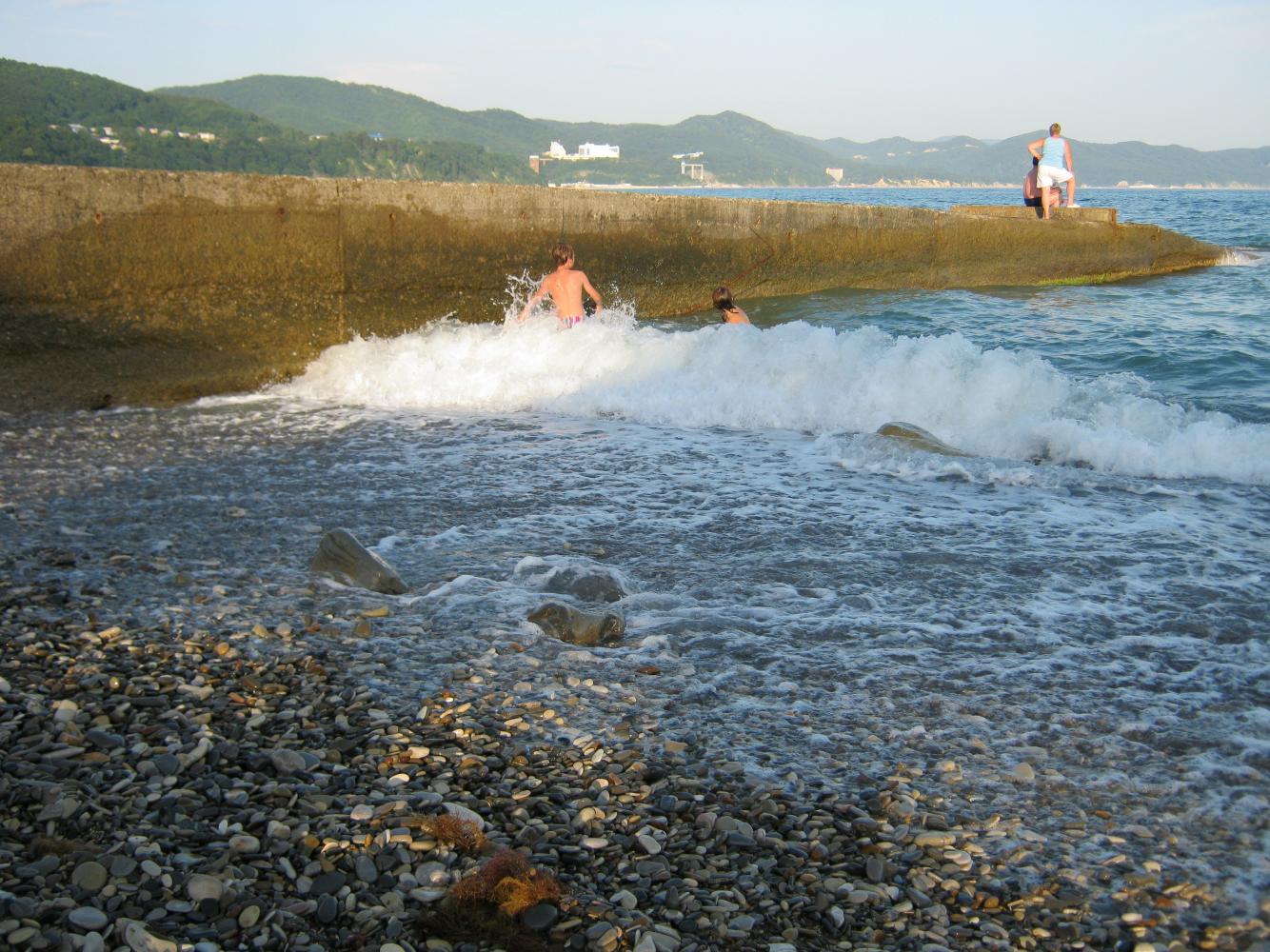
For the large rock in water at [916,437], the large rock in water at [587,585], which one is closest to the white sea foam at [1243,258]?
the large rock in water at [916,437]

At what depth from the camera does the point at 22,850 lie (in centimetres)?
251

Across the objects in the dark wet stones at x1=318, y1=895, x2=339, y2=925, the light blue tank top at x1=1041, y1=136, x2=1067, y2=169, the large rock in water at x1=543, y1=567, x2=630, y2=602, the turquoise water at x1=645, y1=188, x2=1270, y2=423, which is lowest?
the dark wet stones at x1=318, y1=895, x2=339, y2=925

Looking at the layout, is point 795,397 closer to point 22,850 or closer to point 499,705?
point 499,705

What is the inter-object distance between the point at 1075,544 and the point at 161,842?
4.47 metres

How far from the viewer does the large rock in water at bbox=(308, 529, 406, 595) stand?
14.7ft

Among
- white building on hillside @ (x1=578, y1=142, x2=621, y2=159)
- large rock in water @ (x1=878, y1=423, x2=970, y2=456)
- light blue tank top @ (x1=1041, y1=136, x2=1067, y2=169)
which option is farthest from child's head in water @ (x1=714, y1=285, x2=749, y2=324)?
white building on hillside @ (x1=578, y1=142, x2=621, y2=159)

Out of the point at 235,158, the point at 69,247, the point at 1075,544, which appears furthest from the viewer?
the point at 235,158

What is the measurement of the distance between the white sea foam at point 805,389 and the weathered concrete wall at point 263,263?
513 millimetres

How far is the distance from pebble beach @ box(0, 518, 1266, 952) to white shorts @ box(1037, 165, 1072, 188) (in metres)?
17.7

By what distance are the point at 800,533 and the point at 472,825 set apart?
122 inches

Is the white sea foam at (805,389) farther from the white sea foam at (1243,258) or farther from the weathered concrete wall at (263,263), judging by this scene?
the white sea foam at (1243,258)

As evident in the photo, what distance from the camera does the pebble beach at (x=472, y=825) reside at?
237 centimetres

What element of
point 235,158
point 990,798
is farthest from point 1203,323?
point 235,158

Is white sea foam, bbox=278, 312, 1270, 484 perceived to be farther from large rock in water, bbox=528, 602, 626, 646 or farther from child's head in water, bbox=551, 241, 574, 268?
large rock in water, bbox=528, 602, 626, 646
